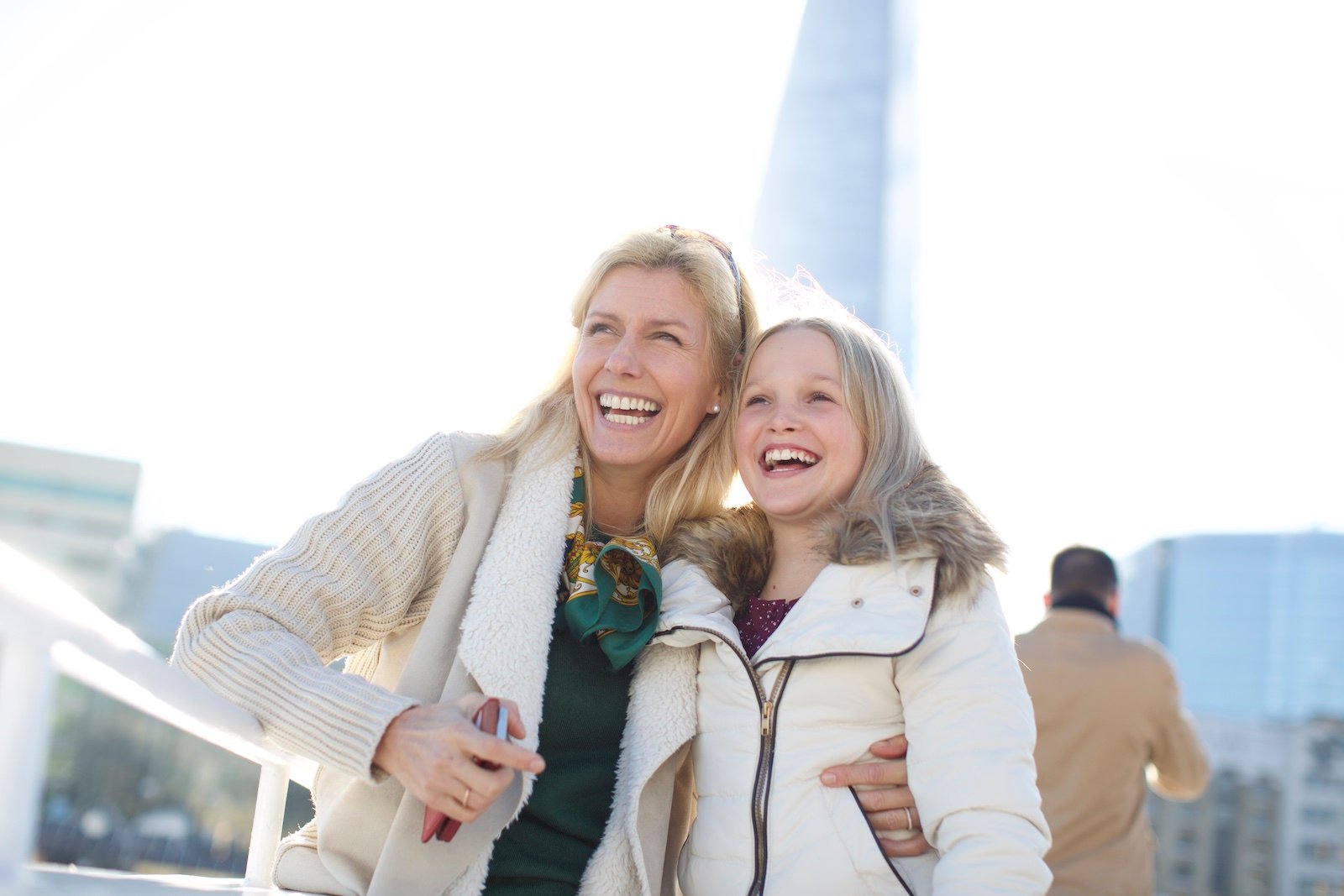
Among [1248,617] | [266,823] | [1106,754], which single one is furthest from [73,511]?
[266,823]

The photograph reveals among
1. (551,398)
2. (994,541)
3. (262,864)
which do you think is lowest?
(262,864)

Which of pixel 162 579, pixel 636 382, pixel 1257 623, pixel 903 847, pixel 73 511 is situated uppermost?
pixel 636 382

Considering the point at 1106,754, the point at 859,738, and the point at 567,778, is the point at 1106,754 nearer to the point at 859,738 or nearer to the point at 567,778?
the point at 859,738

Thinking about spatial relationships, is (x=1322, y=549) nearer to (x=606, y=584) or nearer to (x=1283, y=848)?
(x=1283, y=848)

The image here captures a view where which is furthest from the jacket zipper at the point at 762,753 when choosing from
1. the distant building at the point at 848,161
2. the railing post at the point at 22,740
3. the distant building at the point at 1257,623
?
the distant building at the point at 1257,623

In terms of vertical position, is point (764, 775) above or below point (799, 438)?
below

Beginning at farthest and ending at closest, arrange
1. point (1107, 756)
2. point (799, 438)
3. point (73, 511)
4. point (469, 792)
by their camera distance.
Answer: point (73, 511) → point (1107, 756) → point (799, 438) → point (469, 792)

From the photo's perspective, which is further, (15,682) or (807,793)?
(807,793)

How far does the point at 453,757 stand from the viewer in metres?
1.57

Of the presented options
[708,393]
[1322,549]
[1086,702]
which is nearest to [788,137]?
[1086,702]

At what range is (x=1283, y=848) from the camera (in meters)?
23.9

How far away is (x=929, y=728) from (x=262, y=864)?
42.7 inches

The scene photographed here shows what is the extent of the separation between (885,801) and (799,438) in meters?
0.67

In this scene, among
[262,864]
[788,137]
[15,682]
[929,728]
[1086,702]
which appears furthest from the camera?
[788,137]
